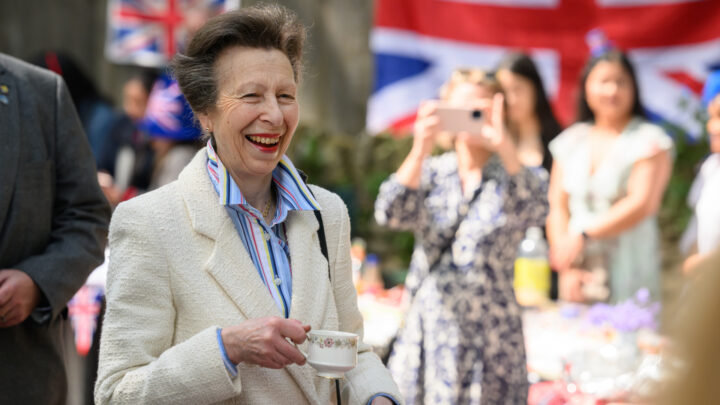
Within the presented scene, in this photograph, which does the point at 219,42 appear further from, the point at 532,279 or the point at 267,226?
the point at 532,279

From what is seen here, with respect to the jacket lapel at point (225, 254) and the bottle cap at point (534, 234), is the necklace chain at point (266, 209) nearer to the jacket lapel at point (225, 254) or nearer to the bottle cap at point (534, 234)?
the jacket lapel at point (225, 254)

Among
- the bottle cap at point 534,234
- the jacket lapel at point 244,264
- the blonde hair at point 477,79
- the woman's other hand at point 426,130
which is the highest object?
the blonde hair at point 477,79

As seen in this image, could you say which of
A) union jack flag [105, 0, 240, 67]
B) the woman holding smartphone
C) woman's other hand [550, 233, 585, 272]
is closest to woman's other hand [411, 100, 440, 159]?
the woman holding smartphone

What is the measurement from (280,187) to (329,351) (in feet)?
1.58

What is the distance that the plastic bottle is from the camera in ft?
15.8

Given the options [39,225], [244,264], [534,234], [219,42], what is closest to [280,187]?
[244,264]

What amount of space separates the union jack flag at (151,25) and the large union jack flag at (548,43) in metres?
2.00

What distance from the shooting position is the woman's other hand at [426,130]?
3539 mm

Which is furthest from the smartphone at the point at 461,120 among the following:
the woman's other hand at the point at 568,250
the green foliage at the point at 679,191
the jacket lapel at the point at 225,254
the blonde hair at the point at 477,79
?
the green foliage at the point at 679,191

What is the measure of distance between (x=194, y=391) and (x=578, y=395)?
1784 mm

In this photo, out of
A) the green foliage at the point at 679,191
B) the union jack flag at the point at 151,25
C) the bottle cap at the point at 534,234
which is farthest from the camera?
the union jack flag at the point at 151,25

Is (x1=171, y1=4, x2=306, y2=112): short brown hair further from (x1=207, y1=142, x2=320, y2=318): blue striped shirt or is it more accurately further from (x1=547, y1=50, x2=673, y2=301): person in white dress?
(x1=547, y1=50, x2=673, y2=301): person in white dress

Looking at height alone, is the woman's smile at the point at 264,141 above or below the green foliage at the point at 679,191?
above

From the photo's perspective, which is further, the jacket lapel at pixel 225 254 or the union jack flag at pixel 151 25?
the union jack flag at pixel 151 25
